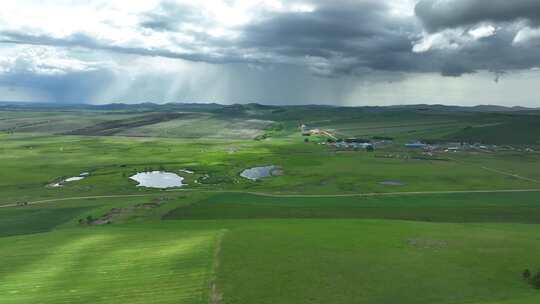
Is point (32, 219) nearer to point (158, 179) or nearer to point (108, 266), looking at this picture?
point (108, 266)

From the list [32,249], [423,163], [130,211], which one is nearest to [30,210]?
[130,211]

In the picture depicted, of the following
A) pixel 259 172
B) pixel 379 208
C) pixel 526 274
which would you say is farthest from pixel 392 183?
pixel 526 274

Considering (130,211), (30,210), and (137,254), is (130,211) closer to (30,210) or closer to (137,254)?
(30,210)

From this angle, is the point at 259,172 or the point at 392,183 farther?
the point at 259,172

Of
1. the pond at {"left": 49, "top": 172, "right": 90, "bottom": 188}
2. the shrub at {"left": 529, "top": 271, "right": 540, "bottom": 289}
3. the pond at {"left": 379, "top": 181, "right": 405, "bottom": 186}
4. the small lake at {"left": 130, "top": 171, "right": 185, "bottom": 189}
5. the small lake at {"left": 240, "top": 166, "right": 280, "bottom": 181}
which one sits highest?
the shrub at {"left": 529, "top": 271, "right": 540, "bottom": 289}

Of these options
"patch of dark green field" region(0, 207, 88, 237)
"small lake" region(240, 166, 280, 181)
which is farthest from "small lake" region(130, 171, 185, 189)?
"patch of dark green field" region(0, 207, 88, 237)

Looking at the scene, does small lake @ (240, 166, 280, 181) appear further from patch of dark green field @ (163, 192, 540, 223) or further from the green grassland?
patch of dark green field @ (163, 192, 540, 223)
